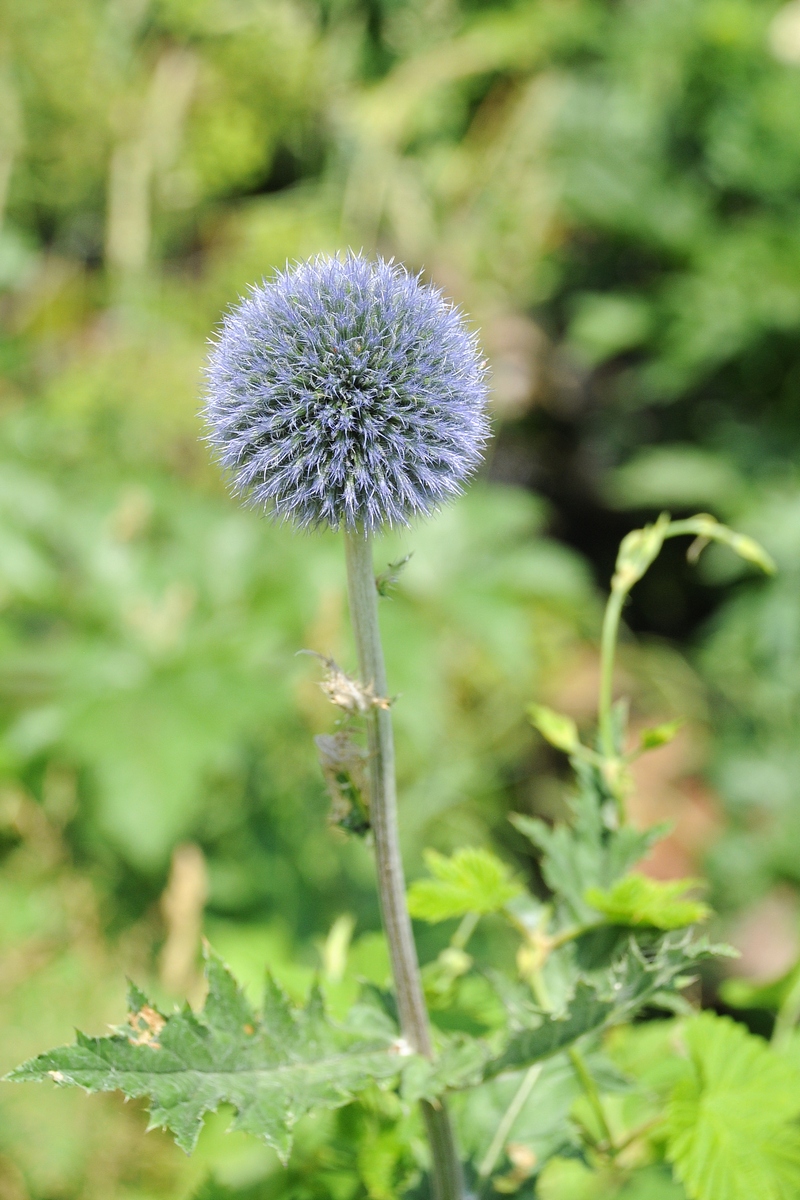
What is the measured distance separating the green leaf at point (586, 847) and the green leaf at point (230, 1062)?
22 centimetres

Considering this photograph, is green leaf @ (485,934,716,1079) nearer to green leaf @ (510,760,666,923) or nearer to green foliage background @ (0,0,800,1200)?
green leaf @ (510,760,666,923)

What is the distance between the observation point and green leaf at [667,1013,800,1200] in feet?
2.49

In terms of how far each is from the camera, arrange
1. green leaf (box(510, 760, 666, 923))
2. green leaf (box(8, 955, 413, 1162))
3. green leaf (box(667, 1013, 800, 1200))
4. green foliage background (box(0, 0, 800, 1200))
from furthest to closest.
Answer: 1. green foliage background (box(0, 0, 800, 1200))
2. green leaf (box(510, 760, 666, 923))
3. green leaf (box(667, 1013, 800, 1200))
4. green leaf (box(8, 955, 413, 1162))

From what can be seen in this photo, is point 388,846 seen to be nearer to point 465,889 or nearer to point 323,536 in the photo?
point 465,889

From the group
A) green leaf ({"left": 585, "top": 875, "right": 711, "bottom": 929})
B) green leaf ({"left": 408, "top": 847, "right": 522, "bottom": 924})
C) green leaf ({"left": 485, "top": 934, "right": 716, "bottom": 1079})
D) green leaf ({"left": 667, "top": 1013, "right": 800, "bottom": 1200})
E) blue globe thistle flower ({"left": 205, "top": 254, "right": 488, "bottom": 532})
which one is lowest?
green leaf ({"left": 667, "top": 1013, "right": 800, "bottom": 1200})

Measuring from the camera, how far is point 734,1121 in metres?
0.80

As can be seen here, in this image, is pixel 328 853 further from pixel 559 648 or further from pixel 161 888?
pixel 559 648

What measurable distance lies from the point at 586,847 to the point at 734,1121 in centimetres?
26

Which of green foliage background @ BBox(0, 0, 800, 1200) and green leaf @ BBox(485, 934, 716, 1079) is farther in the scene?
green foliage background @ BBox(0, 0, 800, 1200)

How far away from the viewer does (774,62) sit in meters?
3.60

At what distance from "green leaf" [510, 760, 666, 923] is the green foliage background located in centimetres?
23

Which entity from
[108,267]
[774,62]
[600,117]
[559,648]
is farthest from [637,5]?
[559,648]

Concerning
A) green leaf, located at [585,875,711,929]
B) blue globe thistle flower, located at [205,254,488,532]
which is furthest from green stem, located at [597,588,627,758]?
blue globe thistle flower, located at [205,254,488,532]

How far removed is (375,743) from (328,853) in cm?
160
